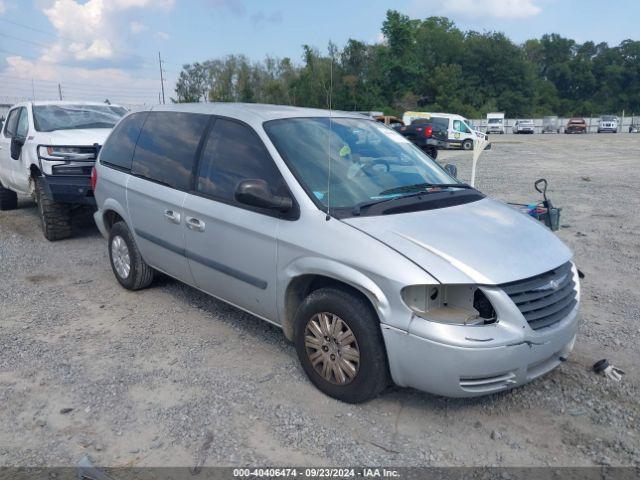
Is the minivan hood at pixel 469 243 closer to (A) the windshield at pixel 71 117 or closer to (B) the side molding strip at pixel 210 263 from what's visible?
(B) the side molding strip at pixel 210 263

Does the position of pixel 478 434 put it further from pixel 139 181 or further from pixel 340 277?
pixel 139 181

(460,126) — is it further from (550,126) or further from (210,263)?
(550,126)

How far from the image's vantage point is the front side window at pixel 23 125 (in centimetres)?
848

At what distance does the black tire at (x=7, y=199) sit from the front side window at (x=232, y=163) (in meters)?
7.40

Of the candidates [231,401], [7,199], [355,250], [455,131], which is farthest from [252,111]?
[455,131]

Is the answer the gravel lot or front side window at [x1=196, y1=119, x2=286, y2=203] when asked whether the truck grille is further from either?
front side window at [x1=196, y1=119, x2=286, y2=203]

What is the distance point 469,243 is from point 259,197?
4.35ft

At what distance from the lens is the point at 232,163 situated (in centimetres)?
420

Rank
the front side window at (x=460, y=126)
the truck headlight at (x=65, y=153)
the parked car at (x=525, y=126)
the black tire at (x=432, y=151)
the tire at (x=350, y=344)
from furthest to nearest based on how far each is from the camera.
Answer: the parked car at (x=525, y=126)
the front side window at (x=460, y=126)
the black tire at (x=432, y=151)
the truck headlight at (x=65, y=153)
the tire at (x=350, y=344)

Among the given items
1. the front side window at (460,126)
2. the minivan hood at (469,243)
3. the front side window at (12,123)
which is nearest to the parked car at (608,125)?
the front side window at (460,126)

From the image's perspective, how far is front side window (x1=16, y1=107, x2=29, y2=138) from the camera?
Result: 8.48 m

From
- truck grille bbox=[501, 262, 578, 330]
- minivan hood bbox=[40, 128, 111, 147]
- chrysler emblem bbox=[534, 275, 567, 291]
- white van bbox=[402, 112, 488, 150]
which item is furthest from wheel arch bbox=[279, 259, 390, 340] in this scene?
white van bbox=[402, 112, 488, 150]

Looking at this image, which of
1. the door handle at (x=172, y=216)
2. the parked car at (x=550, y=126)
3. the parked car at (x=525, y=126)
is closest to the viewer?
the door handle at (x=172, y=216)

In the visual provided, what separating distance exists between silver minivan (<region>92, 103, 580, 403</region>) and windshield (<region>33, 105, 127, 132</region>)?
4190 millimetres
